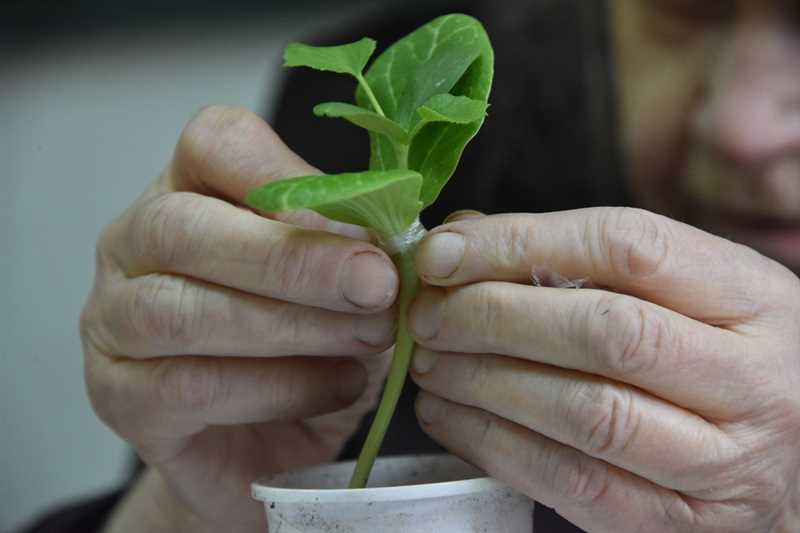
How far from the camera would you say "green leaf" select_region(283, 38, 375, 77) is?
38 cm

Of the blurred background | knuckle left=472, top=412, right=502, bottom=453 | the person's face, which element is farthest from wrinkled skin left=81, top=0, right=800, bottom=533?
the blurred background

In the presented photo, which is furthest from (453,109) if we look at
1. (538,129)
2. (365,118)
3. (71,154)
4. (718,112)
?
(71,154)

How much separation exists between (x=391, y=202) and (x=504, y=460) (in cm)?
12

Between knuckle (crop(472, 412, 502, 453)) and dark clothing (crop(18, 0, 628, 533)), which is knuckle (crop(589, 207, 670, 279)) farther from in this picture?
dark clothing (crop(18, 0, 628, 533))

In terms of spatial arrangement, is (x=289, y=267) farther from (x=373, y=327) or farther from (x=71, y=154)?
(x=71, y=154)

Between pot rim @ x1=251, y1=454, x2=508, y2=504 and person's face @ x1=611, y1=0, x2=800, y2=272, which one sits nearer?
pot rim @ x1=251, y1=454, x2=508, y2=504

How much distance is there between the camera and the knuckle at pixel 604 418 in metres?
0.38

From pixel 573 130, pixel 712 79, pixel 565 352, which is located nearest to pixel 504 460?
pixel 565 352

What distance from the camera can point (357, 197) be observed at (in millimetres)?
349

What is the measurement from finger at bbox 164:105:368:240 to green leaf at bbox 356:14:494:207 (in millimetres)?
48

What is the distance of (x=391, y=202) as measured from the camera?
1.20ft

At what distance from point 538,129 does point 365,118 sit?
1.81 feet

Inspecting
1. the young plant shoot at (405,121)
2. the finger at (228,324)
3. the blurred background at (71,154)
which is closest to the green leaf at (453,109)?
the young plant shoot at (405,121)

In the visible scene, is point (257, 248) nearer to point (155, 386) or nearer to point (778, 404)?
point (155, 386)
